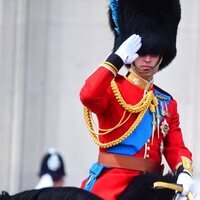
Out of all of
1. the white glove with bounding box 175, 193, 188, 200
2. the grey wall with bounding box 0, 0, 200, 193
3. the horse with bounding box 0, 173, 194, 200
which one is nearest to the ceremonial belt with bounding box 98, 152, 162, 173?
the horse with bounding box 0, 173, 194, 200

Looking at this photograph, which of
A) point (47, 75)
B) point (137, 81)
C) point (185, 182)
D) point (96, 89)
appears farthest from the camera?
point (47, 75)

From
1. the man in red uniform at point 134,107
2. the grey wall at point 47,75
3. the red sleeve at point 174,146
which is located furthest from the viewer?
the grey wall at point 47,75

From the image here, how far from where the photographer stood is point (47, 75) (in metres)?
11.1

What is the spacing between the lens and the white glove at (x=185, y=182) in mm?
5477

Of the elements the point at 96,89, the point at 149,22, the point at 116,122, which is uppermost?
the point at 149,22

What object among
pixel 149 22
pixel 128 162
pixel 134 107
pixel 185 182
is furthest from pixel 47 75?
pixel 185 182

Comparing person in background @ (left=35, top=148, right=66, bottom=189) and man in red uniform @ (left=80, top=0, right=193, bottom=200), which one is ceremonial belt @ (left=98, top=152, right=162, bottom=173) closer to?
man in red uniform @ (left=80, top=0, right=193, bottom=200)

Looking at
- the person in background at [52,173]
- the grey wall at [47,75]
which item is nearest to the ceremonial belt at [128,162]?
the person in background at [52,173]

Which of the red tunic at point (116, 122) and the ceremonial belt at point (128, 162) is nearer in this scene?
the red tunic at point (116, 122)

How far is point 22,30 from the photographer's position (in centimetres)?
1099

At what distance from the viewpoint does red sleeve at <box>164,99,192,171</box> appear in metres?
5.75

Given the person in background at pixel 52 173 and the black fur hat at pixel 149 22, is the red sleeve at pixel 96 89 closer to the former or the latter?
the black fur hat at pixel 149 22

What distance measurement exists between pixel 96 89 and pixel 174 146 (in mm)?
598

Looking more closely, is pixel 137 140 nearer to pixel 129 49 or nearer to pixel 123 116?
pixel 123 116
